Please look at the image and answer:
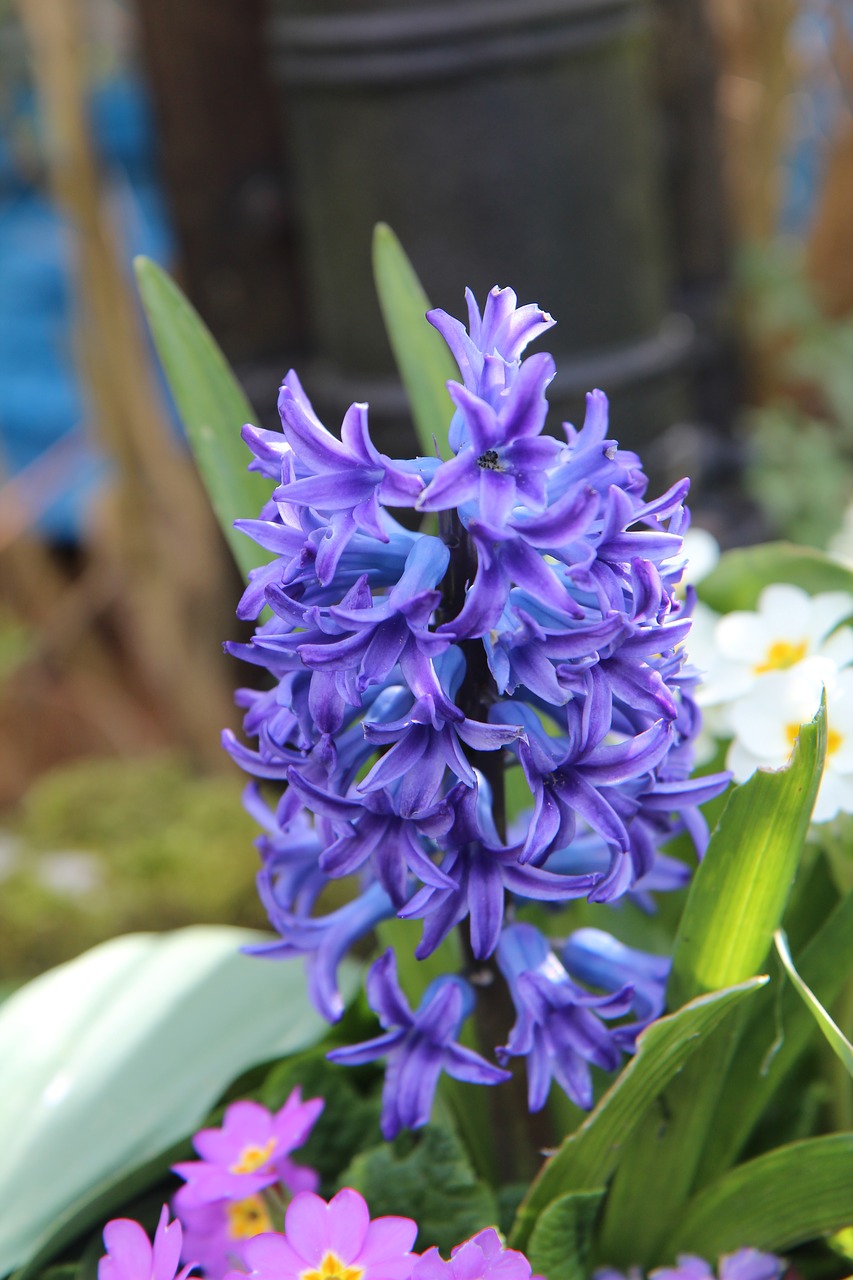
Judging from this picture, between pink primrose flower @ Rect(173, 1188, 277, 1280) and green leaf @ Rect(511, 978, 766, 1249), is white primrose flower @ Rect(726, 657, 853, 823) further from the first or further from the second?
pink primrose flower @ Rect(173, 1188, 277, 1280)

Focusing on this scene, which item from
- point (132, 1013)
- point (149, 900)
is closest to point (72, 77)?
point (149, 900)

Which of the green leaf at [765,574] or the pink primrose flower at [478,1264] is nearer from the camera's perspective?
the pink primrose flower at [478,1264]

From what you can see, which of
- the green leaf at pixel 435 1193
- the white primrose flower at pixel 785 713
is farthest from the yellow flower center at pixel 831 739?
the green leaf at pixel 435 1193

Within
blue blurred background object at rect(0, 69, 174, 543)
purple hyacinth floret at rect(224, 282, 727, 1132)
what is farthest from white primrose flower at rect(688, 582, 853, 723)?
blue blurred background object at rect(0, 69, 174, 543)

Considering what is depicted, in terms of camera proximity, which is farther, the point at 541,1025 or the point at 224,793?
the point at 224,793

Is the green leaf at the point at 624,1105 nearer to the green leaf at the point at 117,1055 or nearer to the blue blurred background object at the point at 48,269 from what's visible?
the green leaf at the point at 117,1055

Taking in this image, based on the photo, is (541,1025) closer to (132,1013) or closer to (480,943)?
(480,943)
